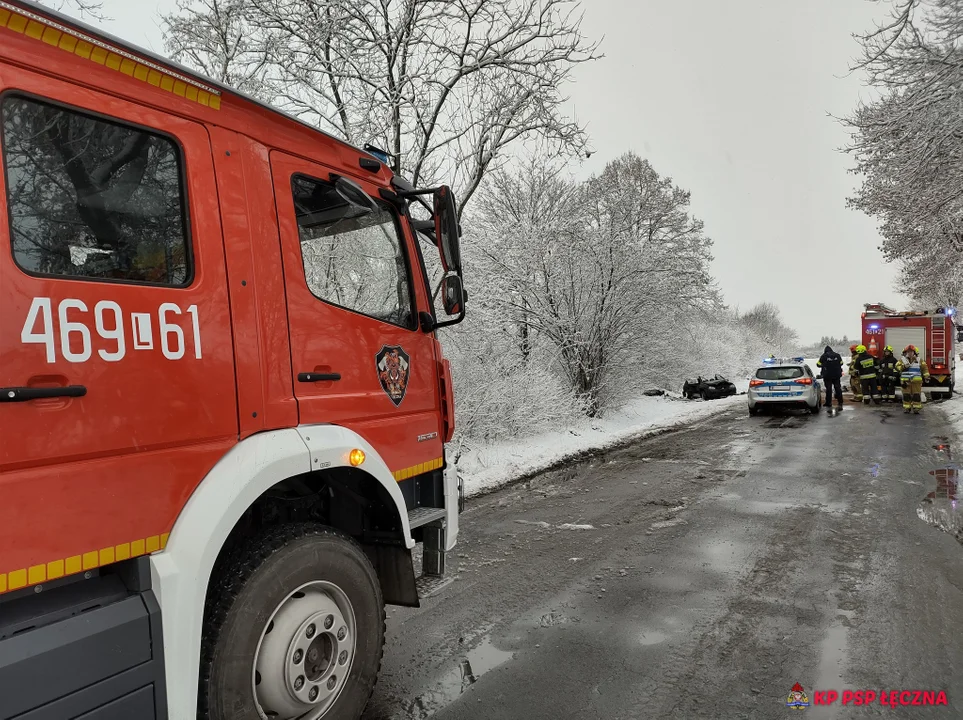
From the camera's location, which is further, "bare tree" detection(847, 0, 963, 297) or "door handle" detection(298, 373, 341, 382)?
"bare tree" detection(847, 0, 963, 297)

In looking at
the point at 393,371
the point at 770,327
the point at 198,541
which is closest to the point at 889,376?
the point at 393,371

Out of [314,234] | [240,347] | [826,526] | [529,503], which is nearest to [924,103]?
[826,526]

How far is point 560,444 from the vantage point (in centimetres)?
1194

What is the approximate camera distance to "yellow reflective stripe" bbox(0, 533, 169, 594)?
1650 mm

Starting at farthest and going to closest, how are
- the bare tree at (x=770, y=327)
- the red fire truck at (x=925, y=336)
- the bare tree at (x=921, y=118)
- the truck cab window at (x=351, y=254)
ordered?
the bare tree at (x=770, y=327)
the red fire truck at (x=925, y=336)
the bare tree at (x=921, y=118)
the truck cab window at (x=351, y=254)

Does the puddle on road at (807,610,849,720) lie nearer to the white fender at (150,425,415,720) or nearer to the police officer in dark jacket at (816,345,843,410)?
the white fender at (150,425,415,720)

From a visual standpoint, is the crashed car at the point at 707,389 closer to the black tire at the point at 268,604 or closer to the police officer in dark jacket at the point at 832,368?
the police officer in dark jacket at the point at 832,368

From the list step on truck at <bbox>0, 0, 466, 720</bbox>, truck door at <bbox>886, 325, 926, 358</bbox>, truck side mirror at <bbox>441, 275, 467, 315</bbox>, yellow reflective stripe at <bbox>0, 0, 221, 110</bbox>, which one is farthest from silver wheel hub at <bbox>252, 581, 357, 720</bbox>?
truck door at <bbox>886, 325, 926, 358</bbox>

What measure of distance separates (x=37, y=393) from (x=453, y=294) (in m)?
2.14

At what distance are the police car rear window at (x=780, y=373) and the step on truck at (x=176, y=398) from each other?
15.2 meters

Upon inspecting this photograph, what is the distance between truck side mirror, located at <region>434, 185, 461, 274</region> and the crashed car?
70.8 ft

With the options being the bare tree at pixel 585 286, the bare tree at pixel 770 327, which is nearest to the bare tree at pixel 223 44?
the bare tree at pixel 585 286

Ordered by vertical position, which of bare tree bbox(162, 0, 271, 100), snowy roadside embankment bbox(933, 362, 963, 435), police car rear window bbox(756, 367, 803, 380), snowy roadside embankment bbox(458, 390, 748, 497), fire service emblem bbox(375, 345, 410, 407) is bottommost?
snowy roadside embankment bbox(933, 362, 963, 435)

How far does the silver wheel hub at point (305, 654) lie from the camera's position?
2.37 meters
